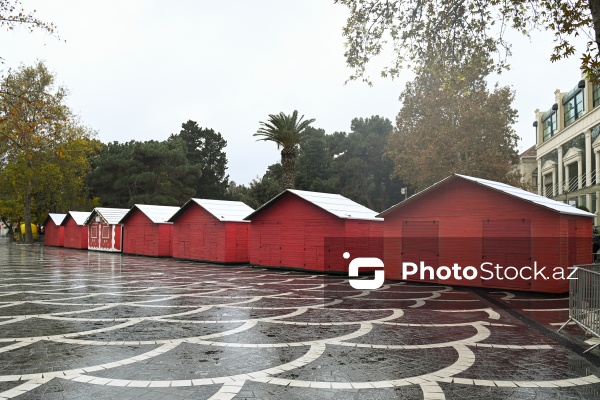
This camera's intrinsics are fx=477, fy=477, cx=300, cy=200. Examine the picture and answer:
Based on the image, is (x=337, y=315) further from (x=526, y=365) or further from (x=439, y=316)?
(x=526, y=365)

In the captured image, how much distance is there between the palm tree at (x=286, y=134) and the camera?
38594 millimetres

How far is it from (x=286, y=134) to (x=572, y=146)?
29.4 meters

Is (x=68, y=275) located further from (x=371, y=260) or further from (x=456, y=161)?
(x=456, y=161)

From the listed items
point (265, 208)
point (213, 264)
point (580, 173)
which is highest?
point (580, 173)

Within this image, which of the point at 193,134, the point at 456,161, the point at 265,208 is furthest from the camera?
the point at 193,134

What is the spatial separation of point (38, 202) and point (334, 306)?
205 ft

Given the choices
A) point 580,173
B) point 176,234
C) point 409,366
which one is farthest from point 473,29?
point 580,173

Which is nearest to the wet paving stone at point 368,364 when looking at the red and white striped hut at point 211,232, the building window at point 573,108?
the red and white striped hut at point 211,232

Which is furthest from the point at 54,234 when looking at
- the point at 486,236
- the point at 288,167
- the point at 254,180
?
the point at 486,236

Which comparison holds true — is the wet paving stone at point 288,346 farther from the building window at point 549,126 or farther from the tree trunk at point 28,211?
the tree trunk at point 28,211

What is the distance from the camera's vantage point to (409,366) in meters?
7.57

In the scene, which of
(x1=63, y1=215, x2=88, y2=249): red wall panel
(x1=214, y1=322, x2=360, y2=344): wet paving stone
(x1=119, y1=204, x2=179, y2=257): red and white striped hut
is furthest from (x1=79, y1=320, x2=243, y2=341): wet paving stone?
(x1=63, y1=215, x2=88, y2=249): red wall panel

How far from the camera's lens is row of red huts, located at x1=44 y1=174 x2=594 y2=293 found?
56.0 ft

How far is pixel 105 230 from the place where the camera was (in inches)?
1756
